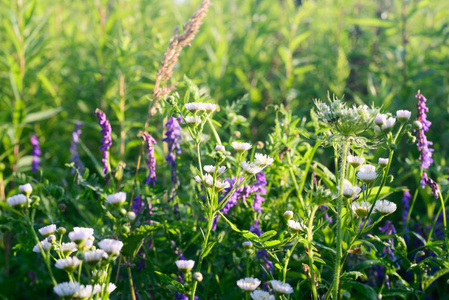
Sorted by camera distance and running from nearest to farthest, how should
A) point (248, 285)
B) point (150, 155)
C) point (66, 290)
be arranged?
point (66, 290) < point (248, 285) < point (150, 155)

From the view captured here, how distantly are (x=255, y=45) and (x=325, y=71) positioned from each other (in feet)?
1.85

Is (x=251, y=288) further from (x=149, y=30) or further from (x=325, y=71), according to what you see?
(x=149, y=30)

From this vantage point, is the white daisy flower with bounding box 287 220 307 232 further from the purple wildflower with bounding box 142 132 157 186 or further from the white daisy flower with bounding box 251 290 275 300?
the purple wildflower with bounding box 142 132 157 186

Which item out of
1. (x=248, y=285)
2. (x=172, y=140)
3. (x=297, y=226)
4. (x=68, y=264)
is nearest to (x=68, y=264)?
(x=68, y=264)

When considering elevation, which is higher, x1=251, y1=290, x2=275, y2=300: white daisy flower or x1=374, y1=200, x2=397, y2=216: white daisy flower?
x1=374, y1=200, x2=397, y2=216: white daisy flower

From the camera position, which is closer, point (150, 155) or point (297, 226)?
point (297, 226)

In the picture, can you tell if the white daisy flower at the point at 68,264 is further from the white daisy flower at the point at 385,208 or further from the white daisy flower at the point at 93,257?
the white daisy flower at the point at 385,208

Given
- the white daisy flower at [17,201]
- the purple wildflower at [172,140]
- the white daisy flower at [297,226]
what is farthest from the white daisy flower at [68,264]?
the purple wildflower at [172,140]

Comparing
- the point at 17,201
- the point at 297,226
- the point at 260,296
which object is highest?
the point at 17,201

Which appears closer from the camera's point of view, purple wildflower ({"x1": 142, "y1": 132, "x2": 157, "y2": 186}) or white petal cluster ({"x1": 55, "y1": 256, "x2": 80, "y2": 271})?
white petal cluster ({"x1": 55, "y1": 256, "x2": 80, "y2": 271})

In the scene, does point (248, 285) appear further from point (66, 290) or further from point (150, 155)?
point (150, 155)

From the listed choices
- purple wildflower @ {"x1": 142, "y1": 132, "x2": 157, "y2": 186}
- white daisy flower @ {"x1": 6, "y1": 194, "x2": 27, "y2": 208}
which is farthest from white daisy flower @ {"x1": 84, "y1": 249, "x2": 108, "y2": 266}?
purple wildflower @ {"x1": 142, "y1": 132, "x2": 157, "y2": 186}

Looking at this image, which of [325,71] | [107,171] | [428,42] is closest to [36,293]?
[107,171]

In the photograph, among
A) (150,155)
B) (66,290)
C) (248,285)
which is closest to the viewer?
(66,290)
